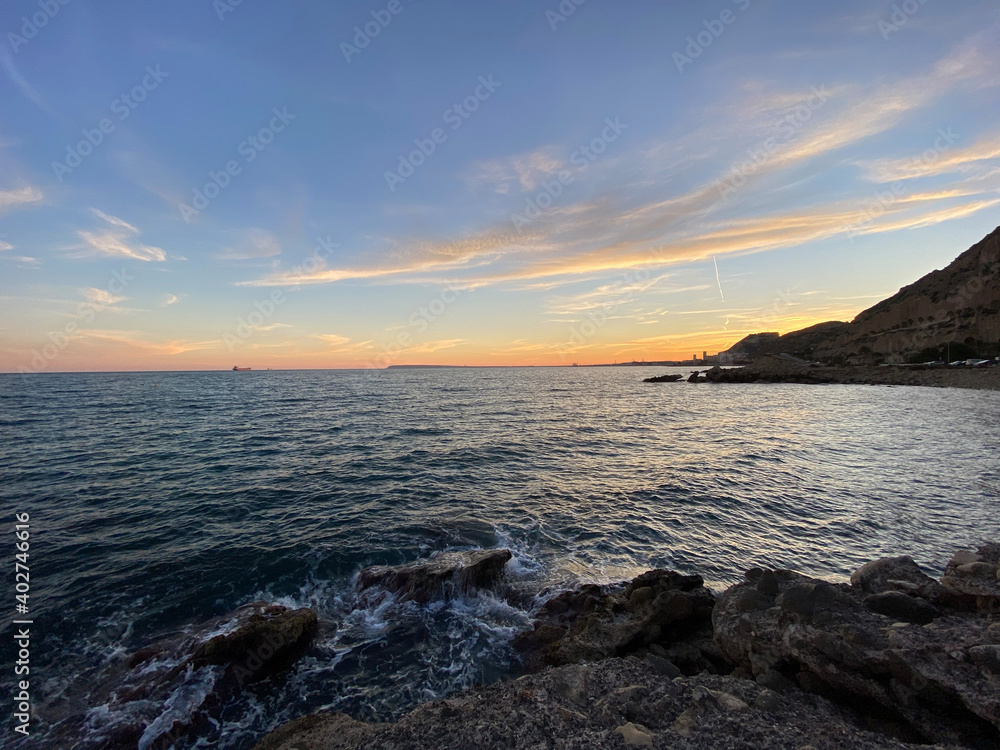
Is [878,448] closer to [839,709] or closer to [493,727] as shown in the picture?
[839,709]

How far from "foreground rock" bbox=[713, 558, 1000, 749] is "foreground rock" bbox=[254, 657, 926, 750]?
48 centimetres

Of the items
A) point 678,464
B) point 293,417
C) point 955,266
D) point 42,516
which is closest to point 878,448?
point 678,464

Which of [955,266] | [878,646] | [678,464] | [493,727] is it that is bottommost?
[678,464]

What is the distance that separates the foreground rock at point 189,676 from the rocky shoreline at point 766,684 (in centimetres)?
245

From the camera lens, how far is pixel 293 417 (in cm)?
4275

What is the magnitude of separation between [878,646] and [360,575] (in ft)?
39.1

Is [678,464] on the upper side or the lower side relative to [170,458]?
lower

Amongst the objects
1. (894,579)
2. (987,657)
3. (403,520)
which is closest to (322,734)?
(987,657)

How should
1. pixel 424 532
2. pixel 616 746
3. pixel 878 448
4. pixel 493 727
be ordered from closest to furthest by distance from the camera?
pixel 616 746 < pixel 493 727 < pixel 424 532 < pixel 878 448

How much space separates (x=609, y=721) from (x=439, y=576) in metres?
6.90

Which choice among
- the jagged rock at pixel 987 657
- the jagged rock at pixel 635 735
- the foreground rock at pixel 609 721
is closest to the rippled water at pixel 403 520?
the foreground rock at pixel 609 721

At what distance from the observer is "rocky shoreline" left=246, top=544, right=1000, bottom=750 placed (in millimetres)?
4965

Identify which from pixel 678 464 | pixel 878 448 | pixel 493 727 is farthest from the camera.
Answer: pixel 878 448

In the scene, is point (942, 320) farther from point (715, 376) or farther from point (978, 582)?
point (978, 582)
